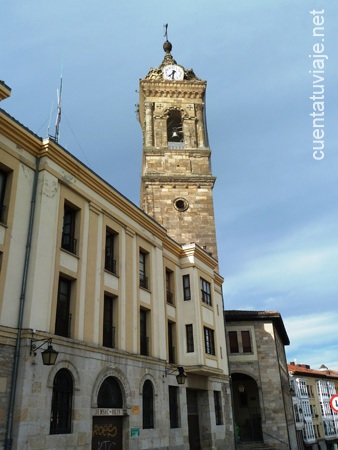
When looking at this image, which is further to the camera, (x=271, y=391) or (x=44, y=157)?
(x=271, y=391)

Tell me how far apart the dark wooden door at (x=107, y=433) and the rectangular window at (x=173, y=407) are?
427cm

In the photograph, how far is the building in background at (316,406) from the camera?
185ft

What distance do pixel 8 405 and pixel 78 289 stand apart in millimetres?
4729

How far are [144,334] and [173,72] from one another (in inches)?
1170

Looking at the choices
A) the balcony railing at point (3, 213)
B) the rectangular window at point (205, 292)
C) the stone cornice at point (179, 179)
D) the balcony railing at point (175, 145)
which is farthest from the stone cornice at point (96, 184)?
the balcony railing at point (175, 145)

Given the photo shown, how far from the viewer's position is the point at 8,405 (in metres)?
12.0

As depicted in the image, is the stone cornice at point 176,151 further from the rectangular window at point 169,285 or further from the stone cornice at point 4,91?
the stone cornice at point 4,91

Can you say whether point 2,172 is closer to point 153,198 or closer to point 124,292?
point 124,292

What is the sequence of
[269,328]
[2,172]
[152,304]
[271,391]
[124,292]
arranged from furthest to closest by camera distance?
1. [269,328]
2. [271,391]
3. [152,304]
4. [124,292]
5. [2,172]

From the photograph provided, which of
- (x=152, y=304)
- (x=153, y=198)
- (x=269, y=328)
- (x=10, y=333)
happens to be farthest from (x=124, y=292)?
(x=269, y=328)

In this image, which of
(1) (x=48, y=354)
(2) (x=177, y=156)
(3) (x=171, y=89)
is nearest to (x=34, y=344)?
(1) (x=48, y=354)

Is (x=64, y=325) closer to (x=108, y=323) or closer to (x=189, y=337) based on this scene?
(x=108, y=323)

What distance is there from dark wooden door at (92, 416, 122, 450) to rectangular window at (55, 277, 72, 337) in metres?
3.40

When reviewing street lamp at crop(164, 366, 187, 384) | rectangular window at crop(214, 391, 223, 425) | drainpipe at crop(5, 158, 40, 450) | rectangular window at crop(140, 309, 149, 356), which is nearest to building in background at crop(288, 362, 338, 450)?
rectangular window at crop(214, 391, 223, 425)
